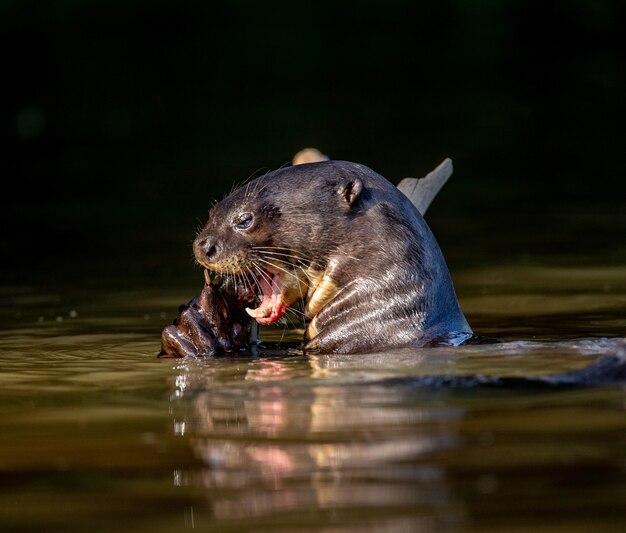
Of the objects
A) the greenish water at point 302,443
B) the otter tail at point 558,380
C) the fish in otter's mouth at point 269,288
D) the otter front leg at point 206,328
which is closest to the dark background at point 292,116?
the fish in otter's mouth at point 269,288

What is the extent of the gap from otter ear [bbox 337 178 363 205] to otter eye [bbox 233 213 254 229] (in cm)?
38

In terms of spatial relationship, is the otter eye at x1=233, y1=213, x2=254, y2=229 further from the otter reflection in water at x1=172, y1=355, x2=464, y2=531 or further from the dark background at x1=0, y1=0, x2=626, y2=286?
the dark background at x1=0, y1=0, x2=626, y2=286

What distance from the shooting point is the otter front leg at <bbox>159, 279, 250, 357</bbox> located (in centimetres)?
708

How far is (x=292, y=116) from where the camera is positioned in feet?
66.1

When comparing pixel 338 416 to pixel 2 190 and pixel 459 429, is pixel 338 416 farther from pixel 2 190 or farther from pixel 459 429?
pixel 2 190

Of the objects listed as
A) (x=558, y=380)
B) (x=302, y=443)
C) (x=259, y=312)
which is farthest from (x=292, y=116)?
(x=302, y=443)

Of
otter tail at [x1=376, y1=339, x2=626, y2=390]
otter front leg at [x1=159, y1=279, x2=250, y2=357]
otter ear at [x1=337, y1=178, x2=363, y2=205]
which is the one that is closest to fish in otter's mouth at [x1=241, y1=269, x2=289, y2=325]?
otter front leg at [x1=159, y1=279, x2=250, y2=357]

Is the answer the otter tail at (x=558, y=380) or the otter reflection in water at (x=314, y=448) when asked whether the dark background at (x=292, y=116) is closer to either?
the otter reflection in water at (x=314, y=448)

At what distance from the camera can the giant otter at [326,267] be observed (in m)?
7.14

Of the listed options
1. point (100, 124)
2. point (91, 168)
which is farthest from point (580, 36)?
point (91, 168)

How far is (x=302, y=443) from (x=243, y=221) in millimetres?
2419

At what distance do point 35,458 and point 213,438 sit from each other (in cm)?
52

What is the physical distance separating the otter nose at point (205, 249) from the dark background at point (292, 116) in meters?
2.82

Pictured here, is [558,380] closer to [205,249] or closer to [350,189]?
[350,189]
